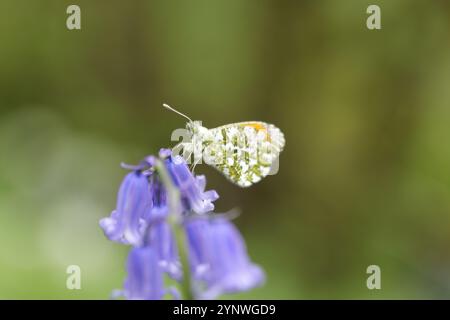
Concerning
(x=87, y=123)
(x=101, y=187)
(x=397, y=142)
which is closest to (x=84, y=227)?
(x=101, y=187)

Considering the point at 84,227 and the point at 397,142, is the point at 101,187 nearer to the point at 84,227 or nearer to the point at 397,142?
the point at 84,227

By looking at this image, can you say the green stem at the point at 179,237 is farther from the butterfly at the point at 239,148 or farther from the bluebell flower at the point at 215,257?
the butterfly at the point at 239,148

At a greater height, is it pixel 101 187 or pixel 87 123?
pixel 87 123

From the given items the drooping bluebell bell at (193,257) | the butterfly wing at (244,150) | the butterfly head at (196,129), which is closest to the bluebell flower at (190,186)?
the drooping bluebell bell at (193,257)

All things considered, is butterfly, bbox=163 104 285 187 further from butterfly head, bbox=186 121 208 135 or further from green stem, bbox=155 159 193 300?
green stem, bbox=155 159 193 300

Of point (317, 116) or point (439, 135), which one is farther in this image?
point (317, 116)
